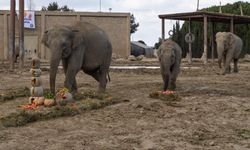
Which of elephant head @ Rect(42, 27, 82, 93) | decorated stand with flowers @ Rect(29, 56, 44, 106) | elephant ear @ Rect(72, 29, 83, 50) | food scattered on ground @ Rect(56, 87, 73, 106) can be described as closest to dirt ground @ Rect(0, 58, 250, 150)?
decorated stand with flowers @ Rect(29, 56, 44, 106)

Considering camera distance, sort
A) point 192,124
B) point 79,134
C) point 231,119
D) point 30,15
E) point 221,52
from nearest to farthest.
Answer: point 79,134
point 192,124
point 231,119
point 221,52
point 30,15

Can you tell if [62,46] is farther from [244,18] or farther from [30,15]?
[30,15]

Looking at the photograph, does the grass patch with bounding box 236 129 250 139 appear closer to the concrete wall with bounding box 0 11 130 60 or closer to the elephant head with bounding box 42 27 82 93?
the elephant head with bounding box 42 27 82 93

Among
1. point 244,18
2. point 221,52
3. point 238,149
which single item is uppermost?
point 244,18

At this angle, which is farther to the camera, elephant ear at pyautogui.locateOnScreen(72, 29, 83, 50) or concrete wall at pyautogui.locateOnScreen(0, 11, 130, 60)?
concrete wall at pyautogui.locateOnScreen(0, 11, 130, 60)

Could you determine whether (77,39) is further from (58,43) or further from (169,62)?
(169,62)

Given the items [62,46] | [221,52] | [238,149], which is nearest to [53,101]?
[62,46]

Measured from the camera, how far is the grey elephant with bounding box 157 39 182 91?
50.2 ft

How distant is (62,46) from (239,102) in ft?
14.0

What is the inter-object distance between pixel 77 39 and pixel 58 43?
794 mm

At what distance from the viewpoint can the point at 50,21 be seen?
53.5 metres

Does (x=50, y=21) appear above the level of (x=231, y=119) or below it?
above

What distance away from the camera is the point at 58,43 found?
12.3 metres

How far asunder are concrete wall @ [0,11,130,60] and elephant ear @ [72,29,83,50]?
127 feet
